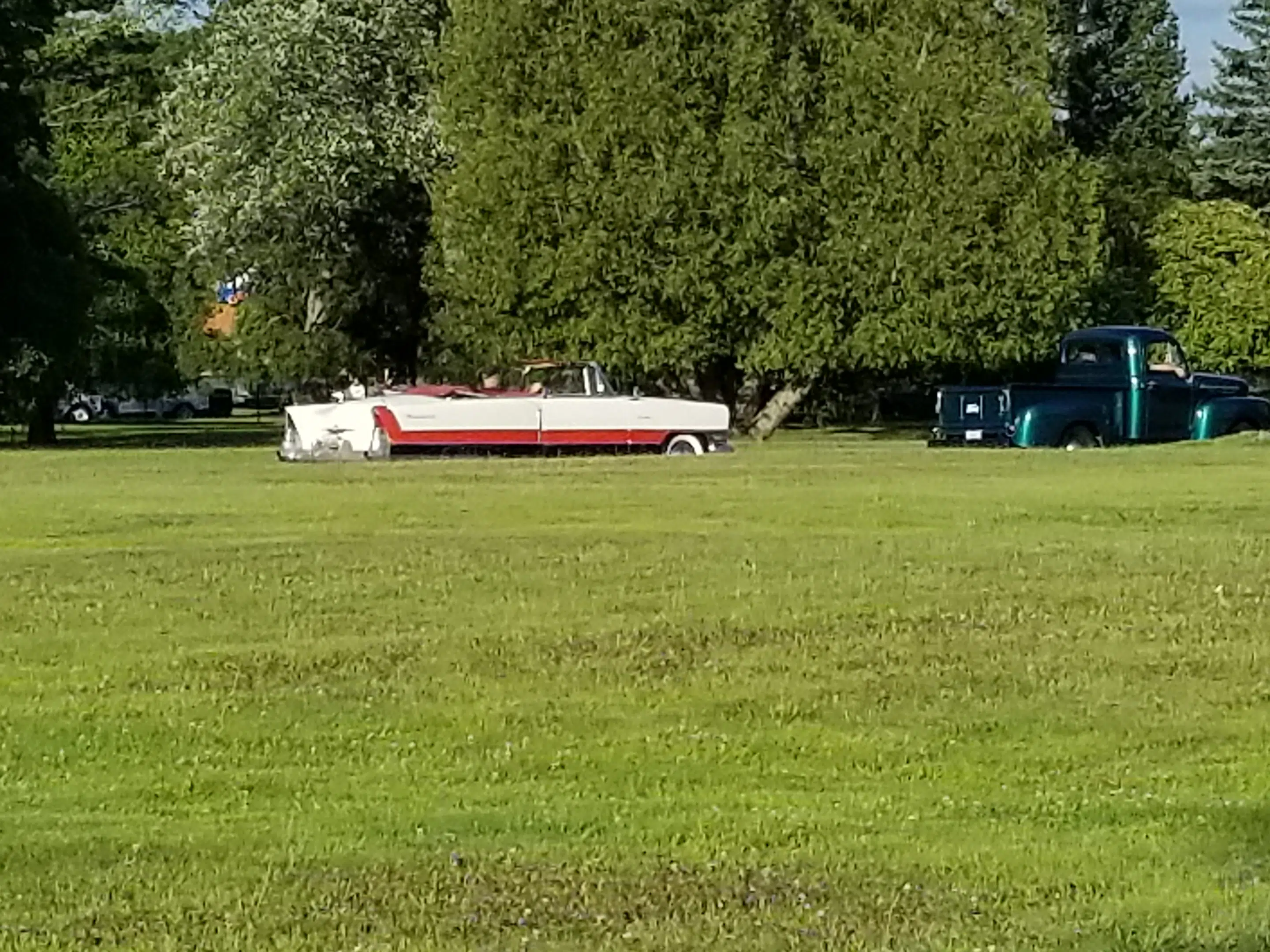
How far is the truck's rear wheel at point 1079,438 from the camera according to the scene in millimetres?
42312

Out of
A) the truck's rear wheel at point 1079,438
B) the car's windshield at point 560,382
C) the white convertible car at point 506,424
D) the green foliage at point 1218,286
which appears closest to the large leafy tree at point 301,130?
the car's windshield at point 560,382

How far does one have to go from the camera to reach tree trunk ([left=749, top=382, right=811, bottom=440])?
174ft

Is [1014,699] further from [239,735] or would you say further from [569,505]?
[569,505]

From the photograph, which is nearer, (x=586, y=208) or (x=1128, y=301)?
(x=586, y=208)

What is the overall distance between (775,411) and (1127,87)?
108 feet

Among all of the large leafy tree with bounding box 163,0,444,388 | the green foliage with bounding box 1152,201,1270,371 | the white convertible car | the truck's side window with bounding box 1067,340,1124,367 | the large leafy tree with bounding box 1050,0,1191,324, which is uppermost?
the large leafy tree with bounding box 1050,0,1191,324

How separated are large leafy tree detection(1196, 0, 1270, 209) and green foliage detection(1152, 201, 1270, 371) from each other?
13947 millimetres

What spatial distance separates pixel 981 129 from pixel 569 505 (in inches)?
963

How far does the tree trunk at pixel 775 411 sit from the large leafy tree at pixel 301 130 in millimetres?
9114

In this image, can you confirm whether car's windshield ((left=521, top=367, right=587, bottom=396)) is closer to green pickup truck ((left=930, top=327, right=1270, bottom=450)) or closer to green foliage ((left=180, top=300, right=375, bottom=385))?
green pickup truck ((left=930, top=327, right=1270, bottom=450))

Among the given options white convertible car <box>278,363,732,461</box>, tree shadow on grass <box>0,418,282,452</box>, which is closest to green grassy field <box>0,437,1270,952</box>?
white convertible car <box>278,363,732,461</box>

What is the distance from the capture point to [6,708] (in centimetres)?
1162

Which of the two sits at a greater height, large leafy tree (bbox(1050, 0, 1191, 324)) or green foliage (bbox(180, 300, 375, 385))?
large leafy tree (bbox(1050, 0, 1191, 324))

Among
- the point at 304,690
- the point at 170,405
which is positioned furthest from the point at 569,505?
the point at 170,405
